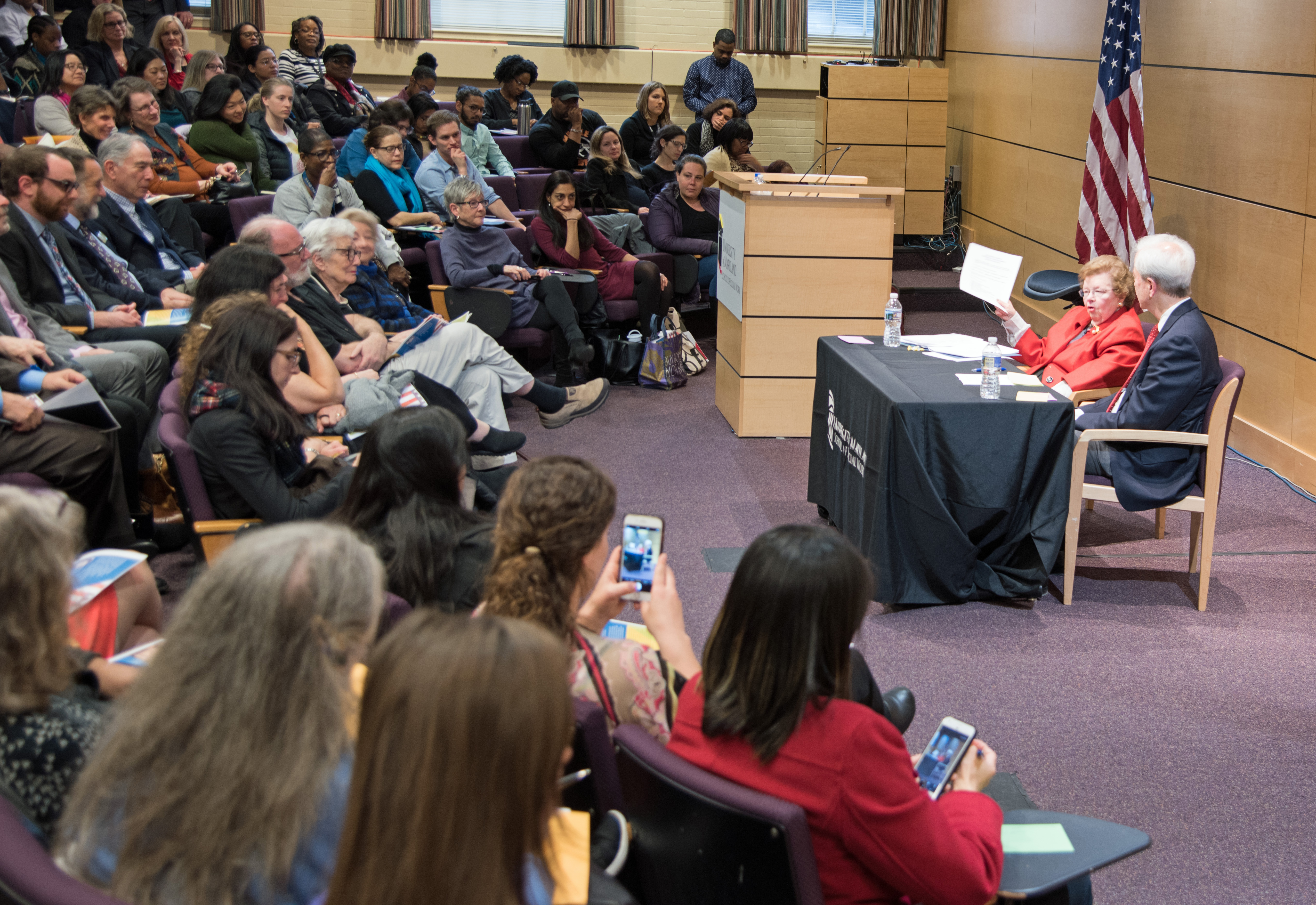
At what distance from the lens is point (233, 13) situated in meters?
10.6

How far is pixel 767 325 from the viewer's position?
5504 mm

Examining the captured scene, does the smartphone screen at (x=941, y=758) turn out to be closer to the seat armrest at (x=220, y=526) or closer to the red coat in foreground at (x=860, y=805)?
the red coat in foreground at (x=860, y=805)

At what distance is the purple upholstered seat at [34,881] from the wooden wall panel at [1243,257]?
506 centimetres

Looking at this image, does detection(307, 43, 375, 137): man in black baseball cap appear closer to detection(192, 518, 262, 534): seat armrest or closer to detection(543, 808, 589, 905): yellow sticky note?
detection(192, 518, 262, 534): seat armrest

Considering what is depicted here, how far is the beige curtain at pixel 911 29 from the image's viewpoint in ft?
34.8

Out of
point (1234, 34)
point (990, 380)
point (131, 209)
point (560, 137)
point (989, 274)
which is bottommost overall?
point (990, 380)

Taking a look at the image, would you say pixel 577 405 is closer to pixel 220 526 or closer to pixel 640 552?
pixel 220 526

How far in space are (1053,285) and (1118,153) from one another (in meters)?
1.01

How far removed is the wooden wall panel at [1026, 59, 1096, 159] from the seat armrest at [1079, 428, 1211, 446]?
3.67 metres

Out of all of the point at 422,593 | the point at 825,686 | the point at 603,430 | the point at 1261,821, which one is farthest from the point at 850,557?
the point at 603,430

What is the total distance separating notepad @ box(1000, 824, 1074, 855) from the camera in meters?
1.82

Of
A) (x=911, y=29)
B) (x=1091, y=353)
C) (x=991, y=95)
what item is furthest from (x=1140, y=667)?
(x=911, y=29)

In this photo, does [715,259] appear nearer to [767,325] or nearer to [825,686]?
[767,325]

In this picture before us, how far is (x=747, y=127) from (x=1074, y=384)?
423 centimetres
